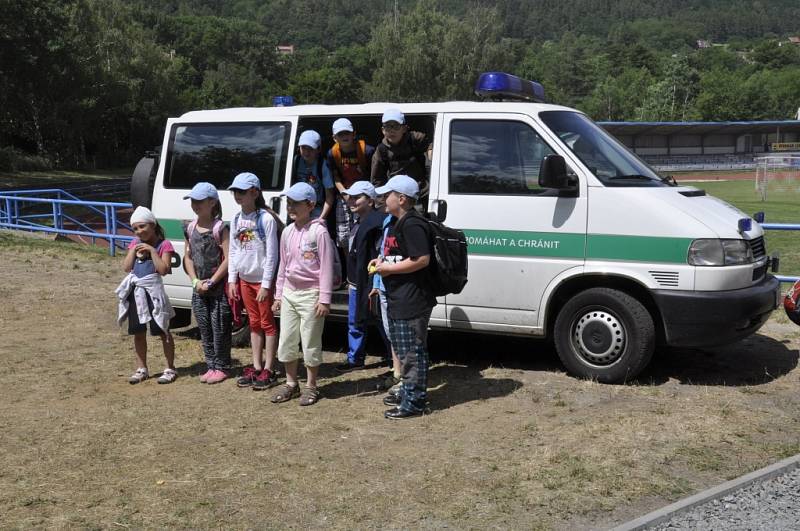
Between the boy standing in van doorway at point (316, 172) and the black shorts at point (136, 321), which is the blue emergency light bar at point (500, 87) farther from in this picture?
the black shorts at point (136, 321)

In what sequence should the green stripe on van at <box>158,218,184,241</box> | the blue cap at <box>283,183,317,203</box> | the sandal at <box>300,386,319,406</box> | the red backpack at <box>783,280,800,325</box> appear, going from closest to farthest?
the blue cap at <box>283,183,317,203</box>
the sandal at <box>300,386,319,406</box>
the red backpack at <box>783,280,800,325</box>
the green stripe on van at <box>158,218,184,241</box>

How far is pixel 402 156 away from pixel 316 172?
0.89 m

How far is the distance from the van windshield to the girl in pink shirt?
216cm

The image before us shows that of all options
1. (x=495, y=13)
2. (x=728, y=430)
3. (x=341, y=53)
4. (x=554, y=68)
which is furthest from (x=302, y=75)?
(x=728, y=430)

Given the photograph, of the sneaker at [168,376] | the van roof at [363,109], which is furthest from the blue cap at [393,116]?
the sneaker at [168,376]

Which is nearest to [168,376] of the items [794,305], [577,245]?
[577,245]

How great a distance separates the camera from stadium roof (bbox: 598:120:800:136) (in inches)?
2469

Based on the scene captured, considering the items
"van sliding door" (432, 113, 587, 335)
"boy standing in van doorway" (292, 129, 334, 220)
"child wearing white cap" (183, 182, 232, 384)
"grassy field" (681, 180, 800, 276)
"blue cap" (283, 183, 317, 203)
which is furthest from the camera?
"grassy field" (681, 180, 800, 276)

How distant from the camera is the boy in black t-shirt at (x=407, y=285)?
568cm

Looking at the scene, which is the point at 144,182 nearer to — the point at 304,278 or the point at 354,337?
the point at 354,337

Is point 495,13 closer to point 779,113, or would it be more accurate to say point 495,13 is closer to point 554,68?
point 779,113

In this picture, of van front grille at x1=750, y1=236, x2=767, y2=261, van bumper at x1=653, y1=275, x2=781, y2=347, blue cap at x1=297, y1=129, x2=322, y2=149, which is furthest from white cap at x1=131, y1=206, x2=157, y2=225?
van front grille at x1=750, y1=236, x2=767, y2=261

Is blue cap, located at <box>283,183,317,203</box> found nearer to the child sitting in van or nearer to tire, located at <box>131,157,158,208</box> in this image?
the child sitting in van

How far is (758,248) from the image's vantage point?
6691 millimetres
